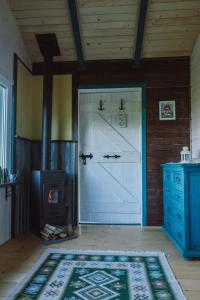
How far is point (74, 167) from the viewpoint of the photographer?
13.6ft

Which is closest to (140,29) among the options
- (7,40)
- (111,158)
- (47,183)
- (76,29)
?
(76,29)

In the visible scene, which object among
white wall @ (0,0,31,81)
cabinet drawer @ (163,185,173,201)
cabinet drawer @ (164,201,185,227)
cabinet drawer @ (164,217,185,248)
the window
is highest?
white wall @ (0,0,31,81)

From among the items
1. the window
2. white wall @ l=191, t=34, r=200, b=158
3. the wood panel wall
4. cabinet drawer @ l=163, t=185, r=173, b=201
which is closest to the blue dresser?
cabinet drawer @ l=163, t=185, r=173, b=201

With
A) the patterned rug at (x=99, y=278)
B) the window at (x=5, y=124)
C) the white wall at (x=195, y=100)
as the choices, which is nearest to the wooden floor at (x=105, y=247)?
the patterned rug at (x=99, y=278)

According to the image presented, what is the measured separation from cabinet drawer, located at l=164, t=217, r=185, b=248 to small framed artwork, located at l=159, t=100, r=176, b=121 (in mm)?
1474

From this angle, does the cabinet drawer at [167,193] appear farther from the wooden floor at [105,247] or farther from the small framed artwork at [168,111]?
the small framed artwork at [168,111]

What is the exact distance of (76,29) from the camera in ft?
11.8

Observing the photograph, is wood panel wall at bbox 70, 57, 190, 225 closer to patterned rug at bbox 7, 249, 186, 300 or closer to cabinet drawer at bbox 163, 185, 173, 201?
cabinet drawer at bbox 163, 185, 173, 201

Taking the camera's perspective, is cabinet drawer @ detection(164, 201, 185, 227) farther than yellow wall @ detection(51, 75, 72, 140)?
→ No

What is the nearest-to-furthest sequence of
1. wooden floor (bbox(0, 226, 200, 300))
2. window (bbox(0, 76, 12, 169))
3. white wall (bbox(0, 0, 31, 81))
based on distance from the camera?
wooden floor (bbox(0, 226, 200, 300))
white wall (bbox(0, 0, 31, 81))
window (bbox(0, 76, 12, 169))

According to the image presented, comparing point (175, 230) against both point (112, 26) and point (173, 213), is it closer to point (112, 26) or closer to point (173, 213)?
point (173, 213)

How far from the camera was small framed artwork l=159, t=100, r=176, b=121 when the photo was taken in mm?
4059

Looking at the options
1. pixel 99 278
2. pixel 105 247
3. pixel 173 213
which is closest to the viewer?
pixel 99 278

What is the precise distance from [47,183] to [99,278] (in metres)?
1.59
